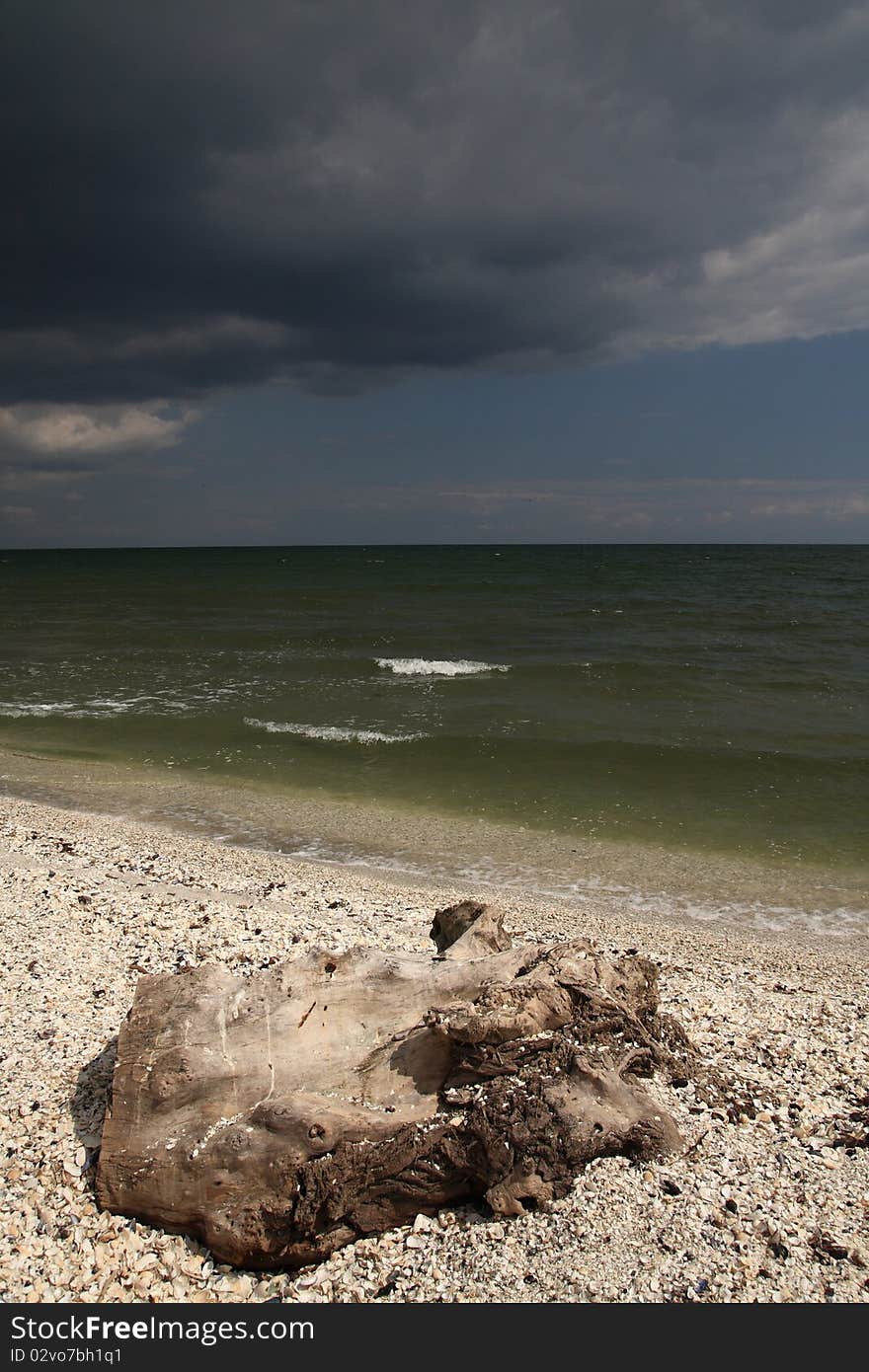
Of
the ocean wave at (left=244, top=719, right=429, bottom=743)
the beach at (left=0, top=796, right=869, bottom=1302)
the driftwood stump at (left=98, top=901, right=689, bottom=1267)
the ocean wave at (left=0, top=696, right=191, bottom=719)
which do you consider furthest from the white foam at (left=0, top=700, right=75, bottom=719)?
the driftwood stump at (left=98, top=901, right=689, bottom=1267)

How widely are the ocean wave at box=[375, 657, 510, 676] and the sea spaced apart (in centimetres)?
18

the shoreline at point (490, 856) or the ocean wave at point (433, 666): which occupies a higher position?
the ocean wave at point (433, 666)

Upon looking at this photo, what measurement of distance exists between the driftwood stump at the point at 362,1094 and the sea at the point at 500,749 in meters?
4.95

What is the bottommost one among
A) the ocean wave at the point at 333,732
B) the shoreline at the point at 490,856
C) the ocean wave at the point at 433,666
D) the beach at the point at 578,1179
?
the shoreline at the point at 490,856

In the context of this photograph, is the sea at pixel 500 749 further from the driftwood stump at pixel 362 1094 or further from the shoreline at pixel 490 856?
the driftwood stump at pixel 362 1094

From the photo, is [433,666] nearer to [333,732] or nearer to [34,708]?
[333,732]

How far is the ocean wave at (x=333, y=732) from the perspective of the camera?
17188mm

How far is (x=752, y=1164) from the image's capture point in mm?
4648

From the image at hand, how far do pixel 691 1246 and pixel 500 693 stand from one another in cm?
1809

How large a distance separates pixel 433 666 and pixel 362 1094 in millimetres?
22596

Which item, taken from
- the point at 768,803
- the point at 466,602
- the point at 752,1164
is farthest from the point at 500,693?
the point at 466,602

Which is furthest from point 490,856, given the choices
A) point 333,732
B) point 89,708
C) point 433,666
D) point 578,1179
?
point 433,666

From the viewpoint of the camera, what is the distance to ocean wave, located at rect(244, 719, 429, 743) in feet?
56.4

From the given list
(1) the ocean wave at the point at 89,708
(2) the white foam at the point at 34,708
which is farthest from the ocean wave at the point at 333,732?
(2) the white foam at the point at 34,708
